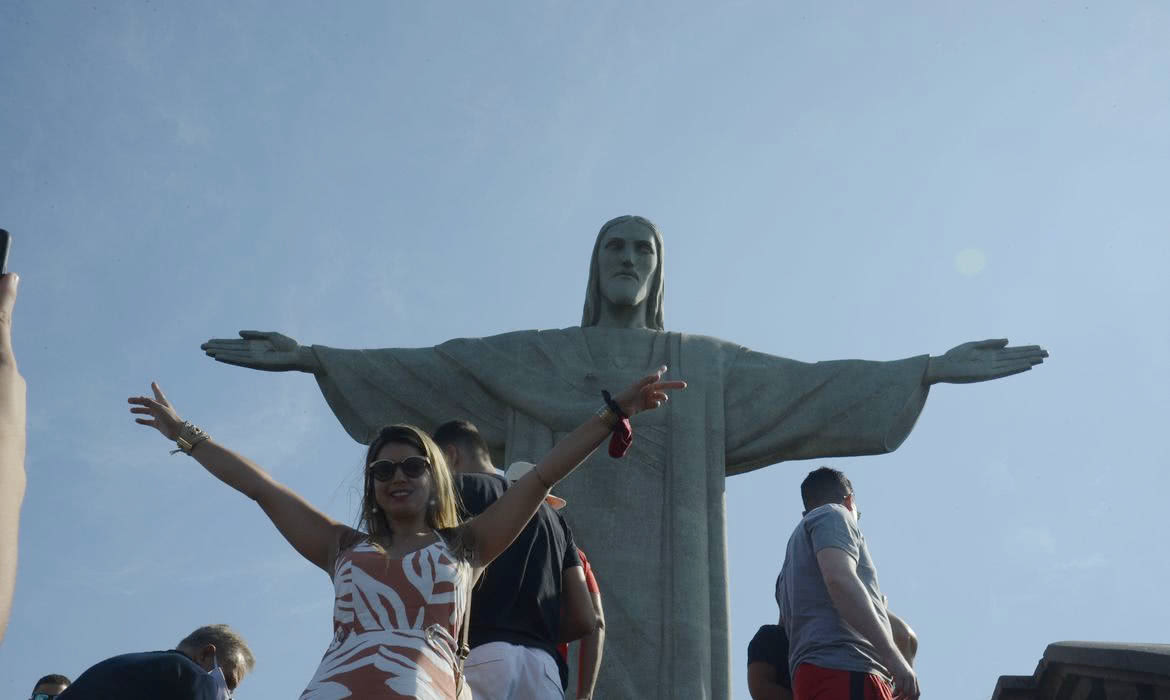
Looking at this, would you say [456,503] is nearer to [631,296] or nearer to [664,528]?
[664,528]

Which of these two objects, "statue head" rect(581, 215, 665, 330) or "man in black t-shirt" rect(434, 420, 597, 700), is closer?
"man in black t-shirt" rect(434, 420, 597, 700)

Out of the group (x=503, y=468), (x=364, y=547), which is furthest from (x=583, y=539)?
(x=364, y=547)

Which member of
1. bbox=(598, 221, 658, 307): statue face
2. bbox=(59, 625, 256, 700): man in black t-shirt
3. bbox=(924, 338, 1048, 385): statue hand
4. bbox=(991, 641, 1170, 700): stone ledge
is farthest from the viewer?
bbox=(598, 221, 658, 307): statue face

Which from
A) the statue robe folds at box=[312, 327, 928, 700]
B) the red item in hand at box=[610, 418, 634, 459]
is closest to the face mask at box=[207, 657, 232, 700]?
the red item in hand at box=[610, 418, 634, 459]

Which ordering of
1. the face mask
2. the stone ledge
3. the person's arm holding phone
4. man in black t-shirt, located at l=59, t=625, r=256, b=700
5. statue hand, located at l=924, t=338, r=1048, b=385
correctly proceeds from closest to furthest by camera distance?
the person's arm holding phone < man in black t-shirt, located at l=59, t=625, r=256, b=700 < the face mask < the stone ledge < statue hand, located at l=924, t=338, r=1048, b=385

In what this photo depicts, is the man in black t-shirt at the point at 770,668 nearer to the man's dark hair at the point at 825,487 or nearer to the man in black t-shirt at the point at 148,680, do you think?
the man's dark hair at the point at 825,487

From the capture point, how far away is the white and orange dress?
160 inches

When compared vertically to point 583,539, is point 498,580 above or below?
below

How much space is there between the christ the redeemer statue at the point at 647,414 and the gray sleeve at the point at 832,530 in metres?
4.02

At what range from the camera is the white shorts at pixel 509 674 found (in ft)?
16.4

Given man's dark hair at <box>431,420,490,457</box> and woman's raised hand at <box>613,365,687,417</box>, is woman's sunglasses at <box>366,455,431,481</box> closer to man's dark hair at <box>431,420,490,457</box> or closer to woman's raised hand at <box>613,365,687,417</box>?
woman's raised hand at <box>613,365,687,417</box>

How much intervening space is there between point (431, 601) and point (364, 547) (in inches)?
11.7

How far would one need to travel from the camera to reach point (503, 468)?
1166cm

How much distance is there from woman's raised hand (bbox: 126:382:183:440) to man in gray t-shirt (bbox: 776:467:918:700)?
2.58 metres
